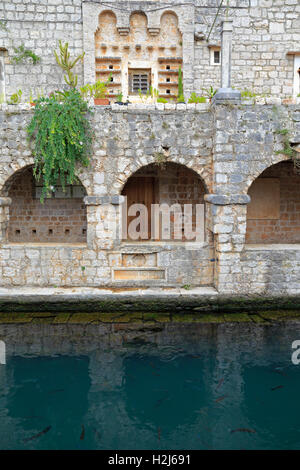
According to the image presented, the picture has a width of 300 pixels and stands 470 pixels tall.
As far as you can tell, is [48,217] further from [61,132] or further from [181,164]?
[181,164]

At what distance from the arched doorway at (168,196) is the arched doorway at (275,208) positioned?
1.58 m

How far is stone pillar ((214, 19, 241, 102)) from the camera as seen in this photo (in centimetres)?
778

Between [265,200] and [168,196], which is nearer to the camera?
[168,196]

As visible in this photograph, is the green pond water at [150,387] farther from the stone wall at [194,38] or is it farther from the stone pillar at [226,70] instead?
the stone wall at [194,38]

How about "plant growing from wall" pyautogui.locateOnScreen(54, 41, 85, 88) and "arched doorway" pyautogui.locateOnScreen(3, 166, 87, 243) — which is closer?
"plant growing from wall" pyautogui.locateOnScreen(54, 41, 85, 88)

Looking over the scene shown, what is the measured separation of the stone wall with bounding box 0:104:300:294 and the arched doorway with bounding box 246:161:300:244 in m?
2.33

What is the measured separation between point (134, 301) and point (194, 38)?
26.9 feet

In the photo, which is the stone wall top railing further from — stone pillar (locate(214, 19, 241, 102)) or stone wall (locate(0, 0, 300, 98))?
stone wall (locate(0, 0, 300, 98))

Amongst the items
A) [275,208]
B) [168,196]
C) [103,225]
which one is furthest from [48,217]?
[275,208]

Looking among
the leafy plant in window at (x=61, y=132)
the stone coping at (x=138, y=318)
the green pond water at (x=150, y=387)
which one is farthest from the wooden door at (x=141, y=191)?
the green pond water at (x=150, y=387)

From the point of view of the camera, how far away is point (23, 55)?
11344 mm

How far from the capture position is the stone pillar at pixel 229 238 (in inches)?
320

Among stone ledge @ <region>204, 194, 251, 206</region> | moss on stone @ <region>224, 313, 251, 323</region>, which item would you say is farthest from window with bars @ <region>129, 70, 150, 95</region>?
moss on stone @ <region>224, 313, 251, 323</region>

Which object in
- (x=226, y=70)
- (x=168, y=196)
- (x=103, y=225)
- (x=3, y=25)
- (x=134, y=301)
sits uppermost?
(x=3, y=25)
